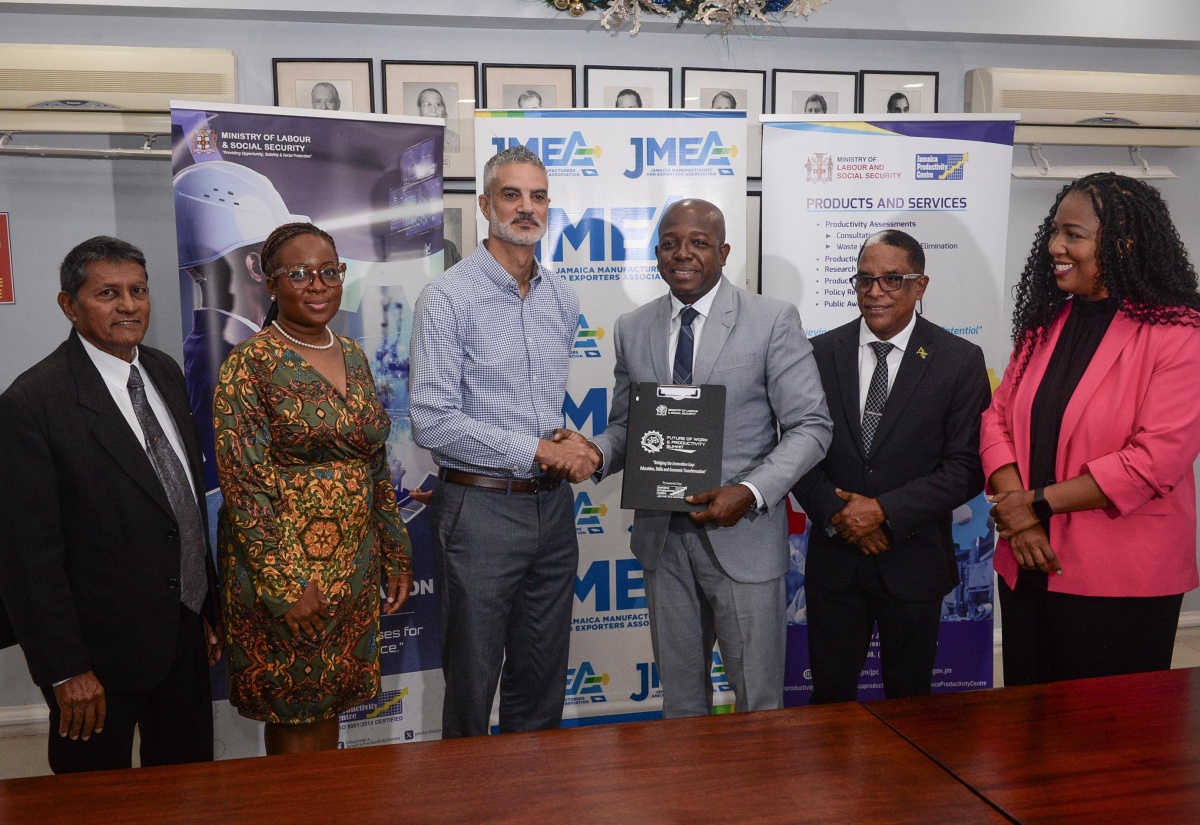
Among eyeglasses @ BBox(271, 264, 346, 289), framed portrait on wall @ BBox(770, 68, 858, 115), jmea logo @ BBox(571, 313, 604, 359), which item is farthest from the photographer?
framed portrait on wall @ BBox(770, 68, 858, 115)

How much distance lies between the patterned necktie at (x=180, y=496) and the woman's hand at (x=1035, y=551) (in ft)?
6.93

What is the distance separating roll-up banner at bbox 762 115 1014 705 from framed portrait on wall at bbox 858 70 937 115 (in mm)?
866

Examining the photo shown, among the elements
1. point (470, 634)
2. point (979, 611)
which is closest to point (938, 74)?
point (979, 611)

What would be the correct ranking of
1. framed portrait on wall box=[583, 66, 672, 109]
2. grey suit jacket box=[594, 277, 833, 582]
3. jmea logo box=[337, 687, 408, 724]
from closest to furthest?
grey suit jacket box=[594, 277, 833, 582]
jmea logo box=[337, 687, 408, 724]
framed portrait on wall box=[583, 66, 672, 109]

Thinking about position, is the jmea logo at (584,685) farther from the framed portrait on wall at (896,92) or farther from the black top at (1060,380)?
the framed portrait on wall at (896,92)

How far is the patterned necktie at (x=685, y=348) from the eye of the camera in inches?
102

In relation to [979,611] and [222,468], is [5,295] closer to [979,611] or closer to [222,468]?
[222,468]

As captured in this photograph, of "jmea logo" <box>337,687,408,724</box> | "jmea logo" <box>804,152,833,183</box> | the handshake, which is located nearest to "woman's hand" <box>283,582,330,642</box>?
the handshake

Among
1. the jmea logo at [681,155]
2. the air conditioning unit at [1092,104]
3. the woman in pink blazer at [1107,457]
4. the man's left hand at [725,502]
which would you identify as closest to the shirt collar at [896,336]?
the woman in pink blazer at [1107,457]

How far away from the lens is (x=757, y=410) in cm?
256

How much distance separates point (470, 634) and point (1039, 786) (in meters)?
1.59

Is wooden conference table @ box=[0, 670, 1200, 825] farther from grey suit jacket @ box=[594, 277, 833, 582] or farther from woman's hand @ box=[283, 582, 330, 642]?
grey suit jacket @ box=[594, 277, 833, 582]

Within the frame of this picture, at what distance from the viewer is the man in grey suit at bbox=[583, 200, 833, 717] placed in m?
2.49

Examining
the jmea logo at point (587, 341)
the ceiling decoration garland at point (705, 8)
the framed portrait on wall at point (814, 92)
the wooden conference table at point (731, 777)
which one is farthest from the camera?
the framed portrait on wall at point (814, 92)
